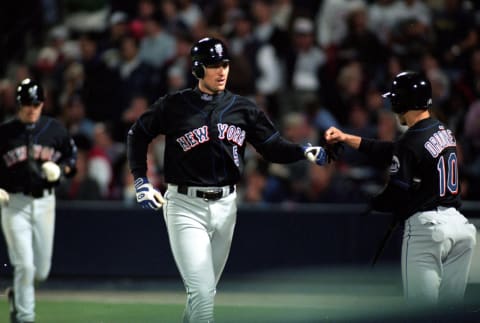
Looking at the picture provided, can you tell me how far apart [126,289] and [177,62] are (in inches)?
156

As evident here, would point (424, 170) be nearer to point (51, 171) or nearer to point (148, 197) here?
point (148, 197)

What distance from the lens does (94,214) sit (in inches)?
451

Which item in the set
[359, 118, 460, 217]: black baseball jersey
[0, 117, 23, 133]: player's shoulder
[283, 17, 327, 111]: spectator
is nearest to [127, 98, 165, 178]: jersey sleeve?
[359, 118, 460, 217]: black baseball jersey

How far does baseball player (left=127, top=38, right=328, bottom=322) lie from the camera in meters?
6.79

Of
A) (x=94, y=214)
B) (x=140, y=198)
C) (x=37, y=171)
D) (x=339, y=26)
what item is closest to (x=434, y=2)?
(x=339, y=26)

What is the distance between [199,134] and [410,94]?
57.9 inches

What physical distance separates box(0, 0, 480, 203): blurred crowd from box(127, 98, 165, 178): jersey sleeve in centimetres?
442

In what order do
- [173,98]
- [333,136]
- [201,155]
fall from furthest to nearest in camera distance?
[333,136] < [173,98] < [201,155]

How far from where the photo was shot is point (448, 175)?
6.64 m

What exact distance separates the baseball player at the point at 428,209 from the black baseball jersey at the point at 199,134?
1070 millimetres

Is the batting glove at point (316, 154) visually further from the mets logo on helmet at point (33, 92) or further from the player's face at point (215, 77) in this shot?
the mets logo on helmet at point (33, 92)

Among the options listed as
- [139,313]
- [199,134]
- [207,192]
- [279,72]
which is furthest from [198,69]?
[279,72]

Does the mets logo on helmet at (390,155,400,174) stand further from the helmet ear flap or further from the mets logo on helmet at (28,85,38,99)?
the mets logo on helmet at (28,85,38,99)

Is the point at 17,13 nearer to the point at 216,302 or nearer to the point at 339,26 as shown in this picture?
the point at 339,26
